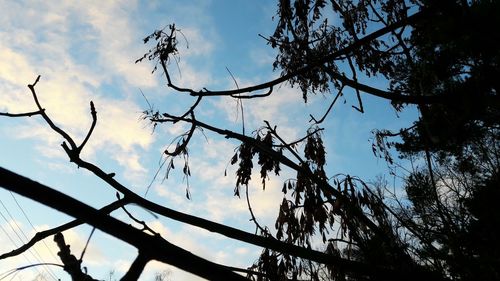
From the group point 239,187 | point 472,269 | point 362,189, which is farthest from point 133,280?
point 239,187

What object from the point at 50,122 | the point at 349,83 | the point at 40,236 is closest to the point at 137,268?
the point at 40,236

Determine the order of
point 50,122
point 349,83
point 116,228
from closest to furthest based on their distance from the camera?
point 116,228, point 50,122, point 349,83

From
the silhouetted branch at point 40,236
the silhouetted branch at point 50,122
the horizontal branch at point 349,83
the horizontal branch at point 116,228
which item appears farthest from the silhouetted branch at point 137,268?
the horizontal branch at point 349,83

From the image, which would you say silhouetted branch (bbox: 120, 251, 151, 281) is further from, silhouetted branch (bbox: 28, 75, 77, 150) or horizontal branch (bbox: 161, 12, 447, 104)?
horizontal branch (bbox: 161, 12, 447, 104)

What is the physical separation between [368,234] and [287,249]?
2009 millimetres

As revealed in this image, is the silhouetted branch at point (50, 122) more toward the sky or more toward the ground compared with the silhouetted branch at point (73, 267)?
more toward the sky

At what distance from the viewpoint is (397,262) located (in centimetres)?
200

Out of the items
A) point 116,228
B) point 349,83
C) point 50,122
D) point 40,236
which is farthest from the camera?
point 349,83

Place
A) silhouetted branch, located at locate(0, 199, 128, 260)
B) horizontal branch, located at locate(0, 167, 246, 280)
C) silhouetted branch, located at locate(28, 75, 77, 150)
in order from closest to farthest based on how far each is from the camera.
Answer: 1. horizontal branch, located at locate(0, 167, 246, 280)
2. silhouetted branch, located at locate(0, 199, 128, 260)
3. silhouetted branch, located at locate(28, 75, 77, 150)

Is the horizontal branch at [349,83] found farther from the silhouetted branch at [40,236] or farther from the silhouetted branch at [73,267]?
the silhouetted branch at [73,267]

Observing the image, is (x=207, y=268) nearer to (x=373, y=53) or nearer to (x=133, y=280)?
(x=133, y=280)

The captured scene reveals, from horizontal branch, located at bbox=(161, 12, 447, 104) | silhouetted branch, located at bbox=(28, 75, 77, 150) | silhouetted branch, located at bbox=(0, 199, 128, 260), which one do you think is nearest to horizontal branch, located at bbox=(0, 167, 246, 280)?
silhouetted branch, located at bbox=(0, 199, 128, 260)

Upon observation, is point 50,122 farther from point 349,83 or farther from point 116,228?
point 349,83

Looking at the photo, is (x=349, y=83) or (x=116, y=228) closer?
(x=116, y=228)
